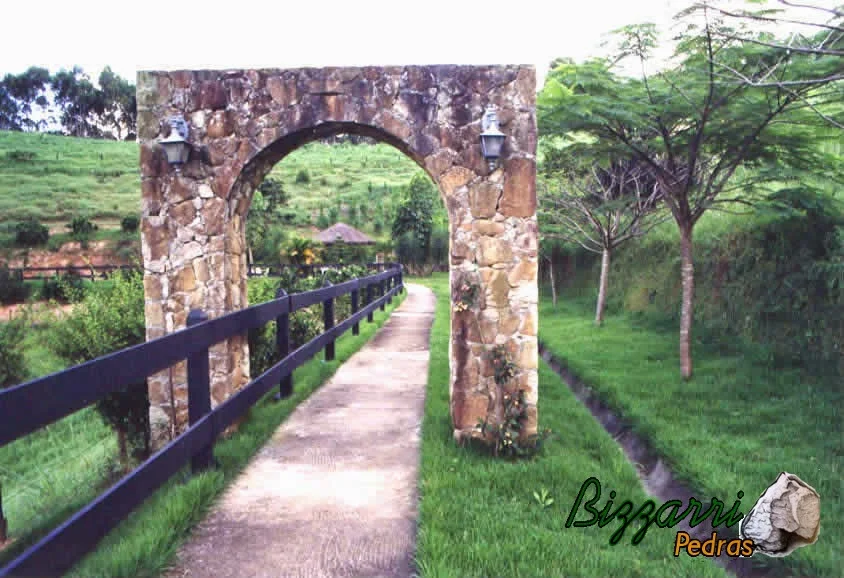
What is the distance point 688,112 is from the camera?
22.5ft

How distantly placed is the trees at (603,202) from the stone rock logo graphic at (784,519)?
25.2 ft

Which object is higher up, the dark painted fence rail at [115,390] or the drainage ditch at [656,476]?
the dark painted fence rail at [115,390]

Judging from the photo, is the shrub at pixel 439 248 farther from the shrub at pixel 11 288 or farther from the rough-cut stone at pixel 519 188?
the rough-cut stone at pixel 519 188

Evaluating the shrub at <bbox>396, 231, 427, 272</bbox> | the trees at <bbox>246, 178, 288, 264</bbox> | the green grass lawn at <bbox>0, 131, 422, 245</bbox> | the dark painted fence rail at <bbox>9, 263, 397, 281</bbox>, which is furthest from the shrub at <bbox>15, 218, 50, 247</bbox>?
the shrub at <bbox>396, 231, 427, 272</bbox>

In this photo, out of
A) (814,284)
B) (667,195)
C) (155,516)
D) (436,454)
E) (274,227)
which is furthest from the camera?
(274,227)

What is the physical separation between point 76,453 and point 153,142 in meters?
5.25

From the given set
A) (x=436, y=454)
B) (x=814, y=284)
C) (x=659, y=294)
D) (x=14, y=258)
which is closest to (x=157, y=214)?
(x=436, y=454)

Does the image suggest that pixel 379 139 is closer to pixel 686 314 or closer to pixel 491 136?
pixel 491 136

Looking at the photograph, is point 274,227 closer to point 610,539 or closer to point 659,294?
point 659,294

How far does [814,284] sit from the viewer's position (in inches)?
254


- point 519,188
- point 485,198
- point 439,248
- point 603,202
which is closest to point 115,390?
point 485,198

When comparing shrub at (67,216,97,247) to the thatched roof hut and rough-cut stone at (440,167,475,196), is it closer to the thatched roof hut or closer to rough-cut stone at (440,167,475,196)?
the thatched roof hut

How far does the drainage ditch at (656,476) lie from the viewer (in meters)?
3.47

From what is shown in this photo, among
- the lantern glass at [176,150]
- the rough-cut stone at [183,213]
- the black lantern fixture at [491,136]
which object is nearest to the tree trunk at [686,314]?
the black lantern fixture at [491,136]
